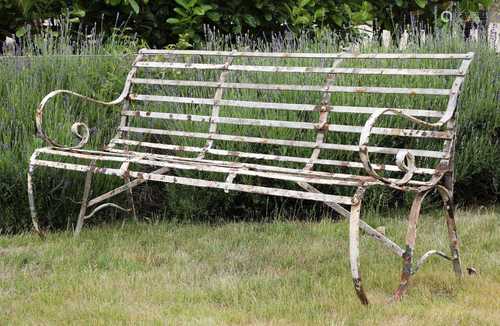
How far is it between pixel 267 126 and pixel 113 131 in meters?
1.07

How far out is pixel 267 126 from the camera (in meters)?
4.73

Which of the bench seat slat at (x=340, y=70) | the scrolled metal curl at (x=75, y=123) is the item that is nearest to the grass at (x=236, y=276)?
the scrolled metal curl at (x=75, y=123)

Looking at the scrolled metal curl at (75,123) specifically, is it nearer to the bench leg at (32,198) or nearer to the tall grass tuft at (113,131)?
the bench leg at (32,198)

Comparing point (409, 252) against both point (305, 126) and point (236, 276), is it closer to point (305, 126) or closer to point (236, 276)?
point (236, 276)

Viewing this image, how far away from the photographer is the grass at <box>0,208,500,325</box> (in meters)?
3.28

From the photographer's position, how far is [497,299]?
11.1ft

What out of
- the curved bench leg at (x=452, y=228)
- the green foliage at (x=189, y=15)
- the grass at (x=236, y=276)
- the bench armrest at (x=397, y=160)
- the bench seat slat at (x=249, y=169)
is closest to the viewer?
the bench armrest at (x=397, y=160)

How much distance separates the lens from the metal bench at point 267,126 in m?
3.96

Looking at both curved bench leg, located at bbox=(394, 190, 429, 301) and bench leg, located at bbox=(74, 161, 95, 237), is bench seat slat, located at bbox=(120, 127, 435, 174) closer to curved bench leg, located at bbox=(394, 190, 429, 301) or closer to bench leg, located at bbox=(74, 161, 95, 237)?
curved bench leg, located at bbox=(394, 190, 429, 301)

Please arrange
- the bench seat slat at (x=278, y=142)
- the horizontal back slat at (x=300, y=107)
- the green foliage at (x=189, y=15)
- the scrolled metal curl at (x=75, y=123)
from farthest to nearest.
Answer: the green foliage at (x=189, y=15) < the scrolled metal curl at (x=75, y=123) < the bench seat slat at (x=278, y=142) < the horizontal back slat at (x=300, y=107)

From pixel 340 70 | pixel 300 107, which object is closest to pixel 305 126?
pixel 300 107

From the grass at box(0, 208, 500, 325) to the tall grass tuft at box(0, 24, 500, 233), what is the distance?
0.91 feet

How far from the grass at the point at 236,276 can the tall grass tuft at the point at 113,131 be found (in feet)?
0.91

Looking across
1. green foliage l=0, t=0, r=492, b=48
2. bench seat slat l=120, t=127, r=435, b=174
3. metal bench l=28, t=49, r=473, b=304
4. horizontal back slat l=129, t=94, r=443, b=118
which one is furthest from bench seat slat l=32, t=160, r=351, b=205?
green foliage l=0, t=0, r=492, b=48
